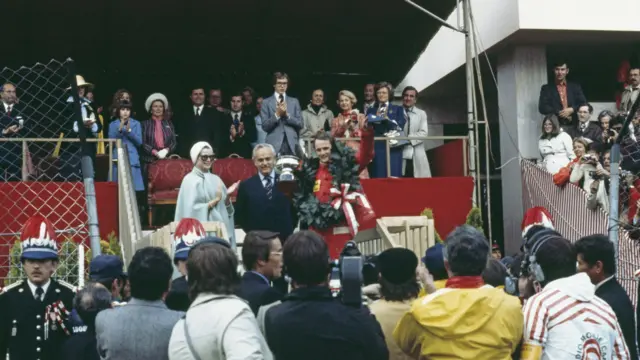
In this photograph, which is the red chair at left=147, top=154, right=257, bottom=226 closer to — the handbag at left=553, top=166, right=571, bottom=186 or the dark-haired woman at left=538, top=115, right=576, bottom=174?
the handbag at left=553, top=166, right=571, bottom=186

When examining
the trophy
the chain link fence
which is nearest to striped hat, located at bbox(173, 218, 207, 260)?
the trophy

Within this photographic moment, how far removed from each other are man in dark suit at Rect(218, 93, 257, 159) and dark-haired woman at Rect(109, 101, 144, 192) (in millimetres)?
1283

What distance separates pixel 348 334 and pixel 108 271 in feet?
6.20

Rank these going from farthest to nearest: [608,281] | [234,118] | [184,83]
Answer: [184,83] < [234,118] < [608,281]

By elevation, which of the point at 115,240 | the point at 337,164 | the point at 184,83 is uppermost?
the point at 184,83

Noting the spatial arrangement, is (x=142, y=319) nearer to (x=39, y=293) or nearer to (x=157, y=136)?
(x=39, y=293)

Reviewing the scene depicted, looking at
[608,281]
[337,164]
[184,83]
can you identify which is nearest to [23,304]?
[608,281]

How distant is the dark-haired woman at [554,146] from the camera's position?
46.7 ft

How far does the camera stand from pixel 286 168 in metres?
9.45

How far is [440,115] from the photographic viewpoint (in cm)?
1912

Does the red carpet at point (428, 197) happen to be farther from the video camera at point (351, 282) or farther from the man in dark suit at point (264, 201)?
the video camera at point (351, 282)

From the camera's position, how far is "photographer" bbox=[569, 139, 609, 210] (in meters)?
11.1

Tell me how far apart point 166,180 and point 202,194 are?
3.54m

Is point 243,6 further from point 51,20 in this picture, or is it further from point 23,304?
point 23,304
